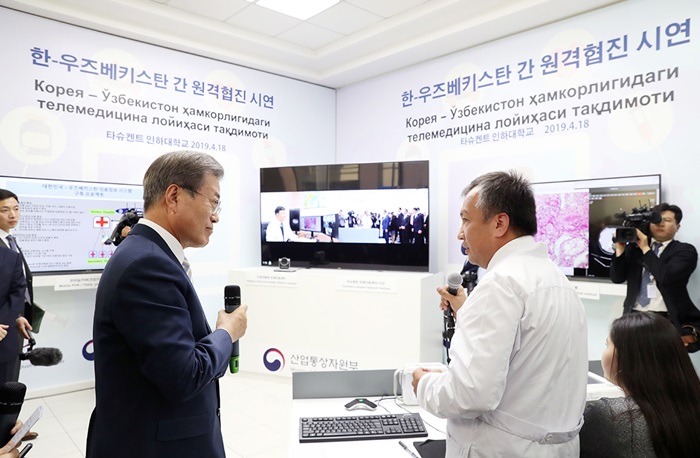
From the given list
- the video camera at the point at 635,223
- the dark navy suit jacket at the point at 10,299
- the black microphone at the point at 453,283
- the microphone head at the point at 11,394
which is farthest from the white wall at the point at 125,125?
the video camera at the point at 635,223

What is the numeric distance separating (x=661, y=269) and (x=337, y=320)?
2.57m

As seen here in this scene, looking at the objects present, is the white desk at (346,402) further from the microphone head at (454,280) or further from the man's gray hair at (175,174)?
the man's gray hair at (175,174)

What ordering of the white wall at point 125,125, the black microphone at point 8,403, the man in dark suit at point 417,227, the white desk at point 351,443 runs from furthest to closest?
the man in dark suit at point 417,227
the white wall at point 125,125
the white desk at point 351,443
the black microphone at point 8,403

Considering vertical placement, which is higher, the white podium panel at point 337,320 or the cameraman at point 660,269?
the cameraman at point 660,269

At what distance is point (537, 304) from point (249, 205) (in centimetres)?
450

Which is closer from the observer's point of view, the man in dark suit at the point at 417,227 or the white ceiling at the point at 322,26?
the white ceiling at the point at 322,26

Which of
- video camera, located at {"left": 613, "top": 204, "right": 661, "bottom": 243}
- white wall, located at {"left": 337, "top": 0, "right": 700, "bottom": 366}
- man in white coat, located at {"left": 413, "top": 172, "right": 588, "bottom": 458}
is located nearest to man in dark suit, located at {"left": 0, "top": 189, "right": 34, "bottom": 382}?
man in white coat, located at {"left": 413, "top": 172, "right": 588, "bottom": 458}

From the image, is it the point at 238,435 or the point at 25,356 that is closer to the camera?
the point at 25,356

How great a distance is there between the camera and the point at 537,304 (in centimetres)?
123

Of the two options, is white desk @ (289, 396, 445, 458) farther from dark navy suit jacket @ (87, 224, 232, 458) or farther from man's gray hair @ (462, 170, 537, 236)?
man's gray hair @ (462, 170, 537, 236)

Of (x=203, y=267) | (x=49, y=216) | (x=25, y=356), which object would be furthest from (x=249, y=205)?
(x=25, y=356)

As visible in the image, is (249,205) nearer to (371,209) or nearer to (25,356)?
(371,209)

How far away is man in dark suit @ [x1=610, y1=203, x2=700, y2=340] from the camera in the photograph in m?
3.10

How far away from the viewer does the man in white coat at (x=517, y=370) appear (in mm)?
1194
